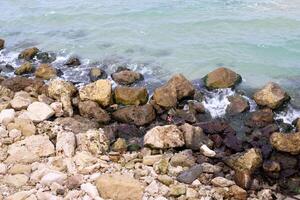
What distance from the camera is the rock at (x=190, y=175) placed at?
1163cm

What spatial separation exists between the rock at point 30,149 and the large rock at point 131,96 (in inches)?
124

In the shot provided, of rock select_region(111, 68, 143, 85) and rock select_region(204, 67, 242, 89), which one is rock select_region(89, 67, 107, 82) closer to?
rock select_region(111, 68, 143, 85)

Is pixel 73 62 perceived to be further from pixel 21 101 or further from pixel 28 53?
pixel 21 101

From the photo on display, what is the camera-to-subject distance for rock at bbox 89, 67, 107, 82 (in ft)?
57.4

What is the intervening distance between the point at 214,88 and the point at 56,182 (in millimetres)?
7060

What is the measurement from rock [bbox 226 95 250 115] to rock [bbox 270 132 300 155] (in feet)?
7.27

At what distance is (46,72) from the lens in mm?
17812

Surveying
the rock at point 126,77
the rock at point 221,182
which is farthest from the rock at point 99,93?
the rock at point 221,182

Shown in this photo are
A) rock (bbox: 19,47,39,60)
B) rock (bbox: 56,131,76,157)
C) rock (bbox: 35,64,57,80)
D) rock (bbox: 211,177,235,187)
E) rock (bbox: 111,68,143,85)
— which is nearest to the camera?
rock (bbox: 211,177,235,187)

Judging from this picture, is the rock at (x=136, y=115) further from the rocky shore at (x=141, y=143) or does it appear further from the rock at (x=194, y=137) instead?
the rock at (x=194, y=137)

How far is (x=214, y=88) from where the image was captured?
16.2 metres

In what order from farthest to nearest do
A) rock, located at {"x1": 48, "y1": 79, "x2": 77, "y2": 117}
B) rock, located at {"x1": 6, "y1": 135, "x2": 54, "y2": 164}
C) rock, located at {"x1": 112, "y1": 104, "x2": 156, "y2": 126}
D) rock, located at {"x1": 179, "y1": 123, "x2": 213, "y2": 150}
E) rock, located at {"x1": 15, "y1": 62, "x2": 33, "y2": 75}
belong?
rock, located at {"x1": 15, "y1": 62, "x2": 33, "y2": 75}
rock, located at {"x1": 48, "y1": 79, "x2": 77, "y2": 117}
rock, located at {"x1": 112, "y1": 104, "x2": 156, "y2": 126}
rock, located at {"x1": 179, "y1": 123, "x2": 213, "y2": 150}
rock, located at {"x1": 6, "y1": 135, "x2": 54, "y2": 164}

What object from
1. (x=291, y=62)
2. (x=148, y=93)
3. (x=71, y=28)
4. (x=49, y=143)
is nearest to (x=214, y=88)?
(x=148, y=93)

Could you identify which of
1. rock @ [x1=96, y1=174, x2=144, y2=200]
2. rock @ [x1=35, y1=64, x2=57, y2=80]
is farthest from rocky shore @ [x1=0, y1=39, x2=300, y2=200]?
rock @ [x1=35, y1=64, x2=57, y2=80]
